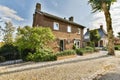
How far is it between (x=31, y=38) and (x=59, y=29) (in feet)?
32.2

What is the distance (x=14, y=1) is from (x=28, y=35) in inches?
257

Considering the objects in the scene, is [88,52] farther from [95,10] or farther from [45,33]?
[45,33]

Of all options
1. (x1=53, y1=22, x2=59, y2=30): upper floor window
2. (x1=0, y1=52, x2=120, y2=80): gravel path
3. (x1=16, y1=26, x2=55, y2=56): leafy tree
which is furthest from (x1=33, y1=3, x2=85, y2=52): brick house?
(x1=0, y1=52, x2=120, y2=80): gravel path

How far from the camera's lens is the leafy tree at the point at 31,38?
19.0m

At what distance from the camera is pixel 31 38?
19156mm

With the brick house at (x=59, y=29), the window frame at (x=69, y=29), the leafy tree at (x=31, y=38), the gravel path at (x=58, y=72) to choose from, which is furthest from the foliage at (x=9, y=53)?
the window frame at (x=69, y=29)

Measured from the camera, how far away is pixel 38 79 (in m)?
8.43

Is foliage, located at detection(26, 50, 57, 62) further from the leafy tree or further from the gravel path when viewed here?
the gravel path

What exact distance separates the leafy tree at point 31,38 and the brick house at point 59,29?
19.1 ft

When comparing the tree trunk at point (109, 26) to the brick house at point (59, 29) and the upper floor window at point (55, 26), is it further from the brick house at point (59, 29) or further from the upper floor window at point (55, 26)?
the upper floor window at point (55, 26)

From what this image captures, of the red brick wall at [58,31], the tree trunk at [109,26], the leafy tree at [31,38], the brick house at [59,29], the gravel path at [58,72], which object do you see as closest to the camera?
the gravel path at [58,72]

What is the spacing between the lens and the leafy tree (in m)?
19.0

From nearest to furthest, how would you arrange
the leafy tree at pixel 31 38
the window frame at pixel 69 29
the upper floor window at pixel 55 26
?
the leafy tree at pixel 31 38 < the upper floor window at pixel 55 26 < the window frame at pixel 69 29

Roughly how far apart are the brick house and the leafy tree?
19.1 ft
